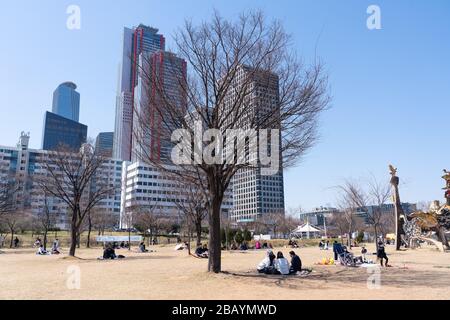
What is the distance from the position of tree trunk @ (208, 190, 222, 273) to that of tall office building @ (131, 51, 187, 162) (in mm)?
3065

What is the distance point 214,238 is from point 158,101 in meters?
6.05

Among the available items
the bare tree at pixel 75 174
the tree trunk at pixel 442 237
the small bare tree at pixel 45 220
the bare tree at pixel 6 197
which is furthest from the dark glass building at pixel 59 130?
the tree trunk at pixel 442 237

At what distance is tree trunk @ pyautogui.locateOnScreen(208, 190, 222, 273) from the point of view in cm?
1457

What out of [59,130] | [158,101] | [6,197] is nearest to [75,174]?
[158,101]

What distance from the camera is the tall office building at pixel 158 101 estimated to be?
49.1ft

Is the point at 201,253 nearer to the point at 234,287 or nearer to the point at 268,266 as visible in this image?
the point at 268,266

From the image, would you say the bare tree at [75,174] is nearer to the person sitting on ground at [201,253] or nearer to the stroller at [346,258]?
the person sitting on ground at [201,253]

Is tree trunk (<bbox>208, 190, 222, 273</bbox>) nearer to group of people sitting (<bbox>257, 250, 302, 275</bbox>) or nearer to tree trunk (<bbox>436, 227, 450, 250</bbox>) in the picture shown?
group of people sitting (<bbox>257, 250, 302, 275</bbox>)

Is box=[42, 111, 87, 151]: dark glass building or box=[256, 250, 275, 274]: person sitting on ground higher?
box=[42, 111, 87, 151]: dark glass building

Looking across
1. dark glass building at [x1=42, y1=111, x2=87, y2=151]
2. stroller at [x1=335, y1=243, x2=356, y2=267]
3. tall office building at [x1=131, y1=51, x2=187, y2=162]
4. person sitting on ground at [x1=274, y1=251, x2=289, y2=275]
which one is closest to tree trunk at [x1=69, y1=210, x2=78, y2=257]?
tall office building at [x1=131, y1=51, x2=187, y2=162]
